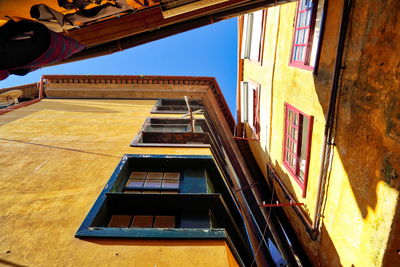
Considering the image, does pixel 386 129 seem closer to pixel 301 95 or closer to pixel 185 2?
pixel 301 95

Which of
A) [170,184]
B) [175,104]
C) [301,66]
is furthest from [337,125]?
[175,104]

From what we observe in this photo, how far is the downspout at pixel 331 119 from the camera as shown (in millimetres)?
3934

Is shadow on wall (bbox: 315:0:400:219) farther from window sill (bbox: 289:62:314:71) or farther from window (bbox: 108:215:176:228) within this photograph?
window (bbox: 108:215:176:228)

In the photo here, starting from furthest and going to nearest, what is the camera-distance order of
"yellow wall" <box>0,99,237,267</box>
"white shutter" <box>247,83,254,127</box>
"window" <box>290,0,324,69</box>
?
1. "white shutter" <box>247,83,254,127</box>
2. "window" <box>290,0,324,69</box>
3. "yellow wall" <box>0,99,237,267</box>

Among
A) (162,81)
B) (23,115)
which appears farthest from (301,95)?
(23,115)

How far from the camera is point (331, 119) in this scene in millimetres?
4359

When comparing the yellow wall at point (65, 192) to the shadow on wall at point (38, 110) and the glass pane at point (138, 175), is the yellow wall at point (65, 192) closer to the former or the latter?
the shadow on wall at point (38, 110)

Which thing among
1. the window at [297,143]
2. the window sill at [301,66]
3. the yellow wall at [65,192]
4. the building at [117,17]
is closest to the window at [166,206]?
the yellow wall at [65,192]

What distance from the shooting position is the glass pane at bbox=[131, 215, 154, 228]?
3426 millimetres

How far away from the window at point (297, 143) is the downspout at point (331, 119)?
0.66 meters

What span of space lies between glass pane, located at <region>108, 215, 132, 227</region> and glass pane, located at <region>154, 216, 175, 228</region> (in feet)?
1.37

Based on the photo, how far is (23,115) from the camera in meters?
8.52

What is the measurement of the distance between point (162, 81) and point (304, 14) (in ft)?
26.4

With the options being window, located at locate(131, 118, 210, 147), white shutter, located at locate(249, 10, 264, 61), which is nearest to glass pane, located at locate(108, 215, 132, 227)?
window, located at locate(131, 118, 210, 147)
